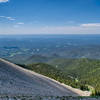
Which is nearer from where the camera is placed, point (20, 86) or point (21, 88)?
point (21, 88)

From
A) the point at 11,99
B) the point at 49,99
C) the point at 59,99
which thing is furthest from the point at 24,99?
the point at 59,99

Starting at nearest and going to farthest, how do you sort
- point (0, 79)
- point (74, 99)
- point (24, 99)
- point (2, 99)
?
point (2, 99)
point (24, 99)
point (74, 99)
point (0, 79)

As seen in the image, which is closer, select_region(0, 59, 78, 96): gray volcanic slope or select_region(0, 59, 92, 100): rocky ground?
select_region(0, 59, 92, 100): rocky ground

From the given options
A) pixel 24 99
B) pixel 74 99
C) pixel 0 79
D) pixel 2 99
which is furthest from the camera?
pixel 0 79

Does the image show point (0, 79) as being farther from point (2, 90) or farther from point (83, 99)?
point (83, 99)

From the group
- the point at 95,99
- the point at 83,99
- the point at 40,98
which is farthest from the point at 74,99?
the point at 40,98

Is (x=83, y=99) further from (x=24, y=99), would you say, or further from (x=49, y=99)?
(x=24, y=99)

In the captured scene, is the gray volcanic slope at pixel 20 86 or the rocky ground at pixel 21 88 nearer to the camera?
the rocky ground at pixel 21 88

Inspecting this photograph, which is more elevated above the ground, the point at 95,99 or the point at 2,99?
the point at 2,99

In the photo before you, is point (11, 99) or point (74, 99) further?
point (74, 99)

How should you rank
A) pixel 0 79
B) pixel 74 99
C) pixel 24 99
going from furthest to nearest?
pixel 0 79 → pixel 74 99 → pixel 24 99
